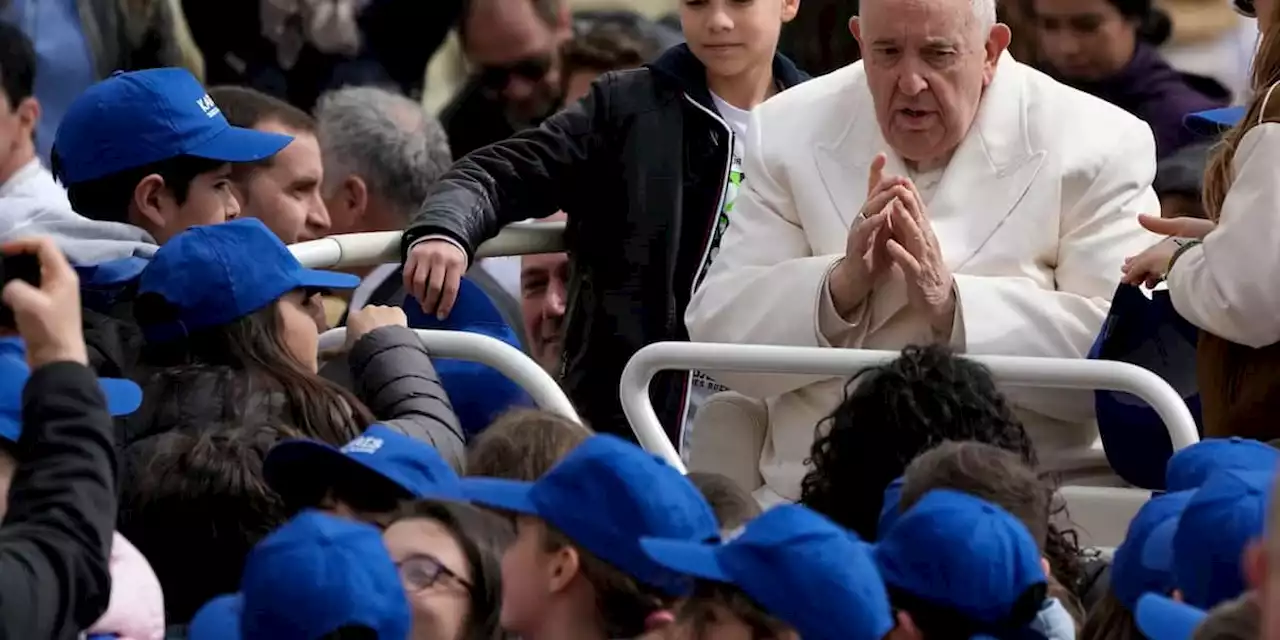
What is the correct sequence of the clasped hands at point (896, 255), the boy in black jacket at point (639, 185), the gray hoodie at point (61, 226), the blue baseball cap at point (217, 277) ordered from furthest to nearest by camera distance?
1. the boy in black jacket at point (639, 185)
2. the clasped hands at point (896, 255)
3. the gray hoodie at point (61, 226)
4. the blue baseball cap at point (217, 277)

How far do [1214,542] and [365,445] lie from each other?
1297 mm

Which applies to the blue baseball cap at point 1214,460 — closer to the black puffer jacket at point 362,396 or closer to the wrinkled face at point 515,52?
the black puffer jacket at point 362,396

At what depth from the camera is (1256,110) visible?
4.83m

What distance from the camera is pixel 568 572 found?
3.83 meters

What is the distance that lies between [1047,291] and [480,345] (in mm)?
1119

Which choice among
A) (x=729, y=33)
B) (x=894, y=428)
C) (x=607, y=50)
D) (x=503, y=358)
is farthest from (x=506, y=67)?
(x=894, y=428)

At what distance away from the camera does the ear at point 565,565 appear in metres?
3.82

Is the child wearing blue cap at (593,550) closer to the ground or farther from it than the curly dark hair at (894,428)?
farther from it

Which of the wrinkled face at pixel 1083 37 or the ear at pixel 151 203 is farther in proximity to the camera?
the wrinkled face at pixel 1083 37

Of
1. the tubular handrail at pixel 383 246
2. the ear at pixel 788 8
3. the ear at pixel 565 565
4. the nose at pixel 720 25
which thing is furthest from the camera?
the ear at pixel 788 8

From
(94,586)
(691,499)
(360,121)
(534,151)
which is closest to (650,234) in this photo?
(534,151)

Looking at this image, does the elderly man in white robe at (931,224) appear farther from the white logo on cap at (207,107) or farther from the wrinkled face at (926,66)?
the white logo on cap at (207,107)

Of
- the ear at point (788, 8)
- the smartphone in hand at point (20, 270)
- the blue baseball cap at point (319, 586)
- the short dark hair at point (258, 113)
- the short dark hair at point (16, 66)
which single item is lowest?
the short dark hair at point (16, 66)

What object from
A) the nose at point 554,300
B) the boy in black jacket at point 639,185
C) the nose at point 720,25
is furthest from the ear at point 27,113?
the nose at point 720,25
